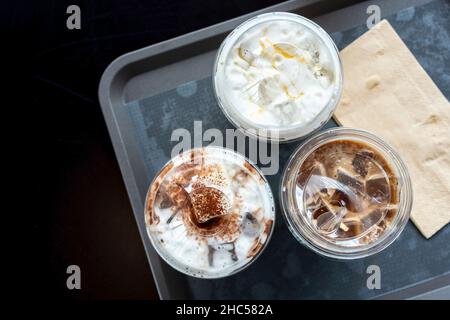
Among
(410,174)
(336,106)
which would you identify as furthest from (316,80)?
(410,174)

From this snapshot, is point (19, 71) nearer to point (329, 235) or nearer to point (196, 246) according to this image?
point (196, 246)

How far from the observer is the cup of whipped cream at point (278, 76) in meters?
0.83

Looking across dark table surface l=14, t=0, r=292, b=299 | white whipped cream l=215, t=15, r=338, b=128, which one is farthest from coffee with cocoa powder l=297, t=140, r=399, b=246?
dark table surface l=14, t=0, r=292, b=299

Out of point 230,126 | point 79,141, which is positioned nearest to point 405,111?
point 230,126

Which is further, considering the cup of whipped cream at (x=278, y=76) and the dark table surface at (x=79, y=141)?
the dark table surface at (x=79, y=141)

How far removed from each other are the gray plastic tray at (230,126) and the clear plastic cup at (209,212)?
0.28ft

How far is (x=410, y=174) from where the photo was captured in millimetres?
894

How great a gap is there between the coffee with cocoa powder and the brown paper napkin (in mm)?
64

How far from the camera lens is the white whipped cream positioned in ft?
A: 2.72

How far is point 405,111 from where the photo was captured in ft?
2.94

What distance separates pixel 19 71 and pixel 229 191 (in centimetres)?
65

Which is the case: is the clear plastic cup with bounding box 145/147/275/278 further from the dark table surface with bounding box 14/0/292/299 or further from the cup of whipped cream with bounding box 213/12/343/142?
the dark table surface with bounding box 14/0/292/299

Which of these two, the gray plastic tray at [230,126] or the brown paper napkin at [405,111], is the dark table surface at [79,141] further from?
the brown paper napkin at [405,111]

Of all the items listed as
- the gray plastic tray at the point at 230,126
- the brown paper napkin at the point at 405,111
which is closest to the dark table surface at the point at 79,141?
the gray plastic tray at the point at 230,126
